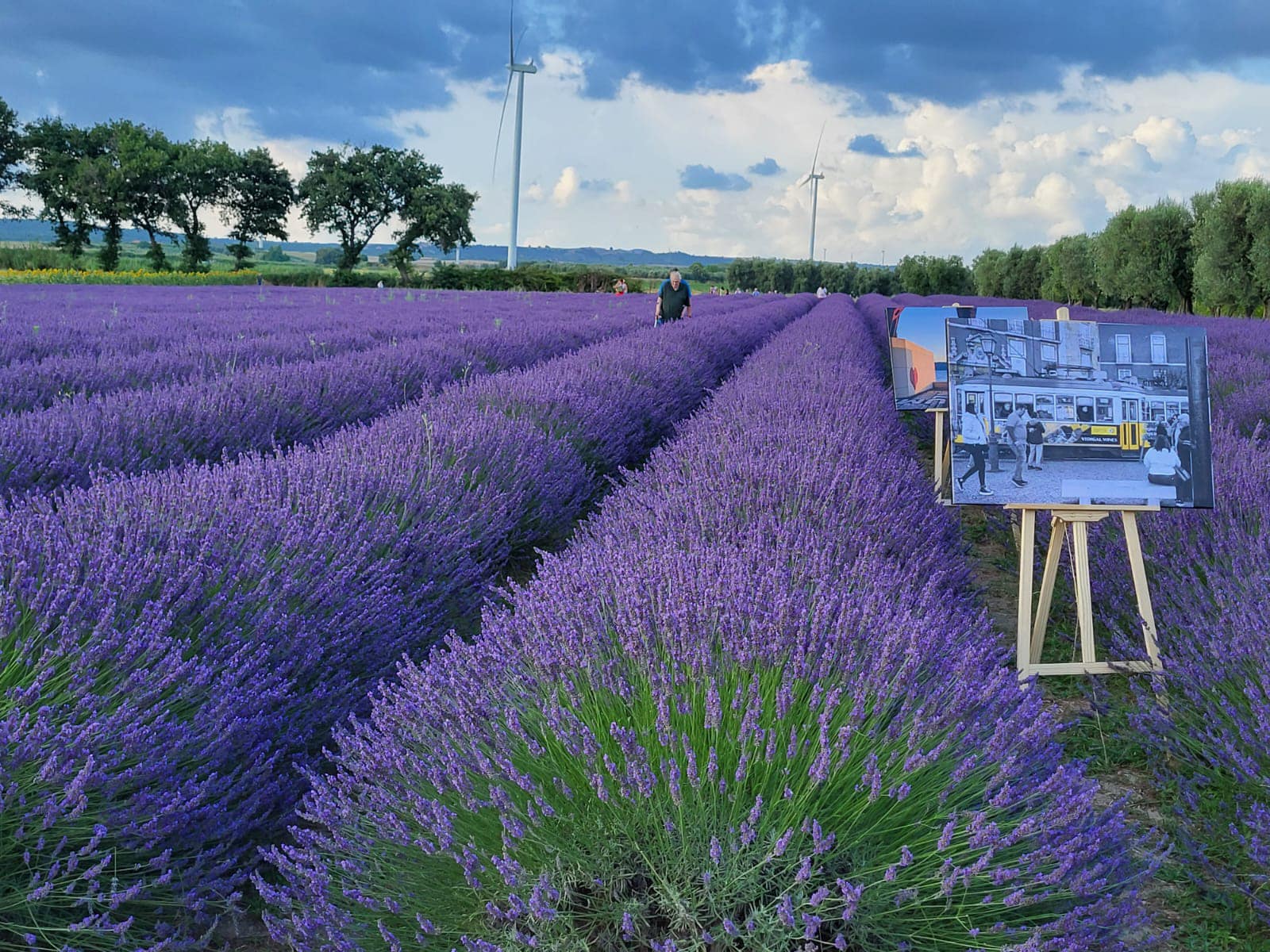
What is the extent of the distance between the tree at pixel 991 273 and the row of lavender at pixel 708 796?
49.0m

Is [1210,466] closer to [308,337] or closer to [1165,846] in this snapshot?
[1165,846]

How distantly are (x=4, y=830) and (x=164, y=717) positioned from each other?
316 mm

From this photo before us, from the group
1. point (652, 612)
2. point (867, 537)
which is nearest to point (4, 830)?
point (652, 612)

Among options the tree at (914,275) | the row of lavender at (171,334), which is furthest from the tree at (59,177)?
the tree at (914,275)

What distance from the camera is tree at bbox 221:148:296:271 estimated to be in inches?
1711

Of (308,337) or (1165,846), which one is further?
(308,337)

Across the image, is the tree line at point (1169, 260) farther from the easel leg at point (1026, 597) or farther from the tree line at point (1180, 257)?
the easel leg at point (1026, 597)

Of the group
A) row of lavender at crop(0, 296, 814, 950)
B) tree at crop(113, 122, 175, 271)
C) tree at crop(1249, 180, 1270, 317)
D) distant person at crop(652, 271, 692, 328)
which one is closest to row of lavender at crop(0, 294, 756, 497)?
row of lavender at crop(0, 296, 814, 950)

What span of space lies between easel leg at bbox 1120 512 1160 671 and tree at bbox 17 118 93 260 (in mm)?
45279

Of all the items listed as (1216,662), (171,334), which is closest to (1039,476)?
(1216,662)

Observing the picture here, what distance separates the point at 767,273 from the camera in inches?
3056

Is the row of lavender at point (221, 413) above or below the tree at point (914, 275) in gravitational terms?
below

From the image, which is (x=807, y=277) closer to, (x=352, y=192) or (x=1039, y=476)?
(x=352, y=192)

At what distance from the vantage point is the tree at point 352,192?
44844 mm
